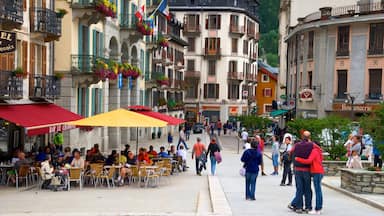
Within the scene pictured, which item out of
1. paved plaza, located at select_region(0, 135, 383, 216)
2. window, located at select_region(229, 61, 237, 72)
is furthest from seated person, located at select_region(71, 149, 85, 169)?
window, located at select_region(229, 61, 237, 72)

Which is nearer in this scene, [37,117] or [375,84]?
[37,117]

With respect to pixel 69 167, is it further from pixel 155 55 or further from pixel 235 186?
pixel 155 55

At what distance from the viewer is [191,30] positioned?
91.9 metres

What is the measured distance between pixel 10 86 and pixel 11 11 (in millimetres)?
2785

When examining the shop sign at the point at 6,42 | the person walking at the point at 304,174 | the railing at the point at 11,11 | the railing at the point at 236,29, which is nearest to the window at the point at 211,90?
the railing at the point at 236,29

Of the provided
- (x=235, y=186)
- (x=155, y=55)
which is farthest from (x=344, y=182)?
Result: (x=155, y=55)

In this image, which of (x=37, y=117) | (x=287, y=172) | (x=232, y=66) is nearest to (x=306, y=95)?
(x=287, y=172)

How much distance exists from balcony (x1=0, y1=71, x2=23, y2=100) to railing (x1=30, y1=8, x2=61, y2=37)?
329 centimetres

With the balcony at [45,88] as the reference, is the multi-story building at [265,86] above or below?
above

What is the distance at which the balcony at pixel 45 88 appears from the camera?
27.3 m

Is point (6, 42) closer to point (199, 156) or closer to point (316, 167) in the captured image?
point (199, 156)

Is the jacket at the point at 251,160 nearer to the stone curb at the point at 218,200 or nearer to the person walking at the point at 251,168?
the person walking at the point at 251,168

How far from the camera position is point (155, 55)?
63062 mm

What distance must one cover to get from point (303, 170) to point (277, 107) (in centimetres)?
5136
